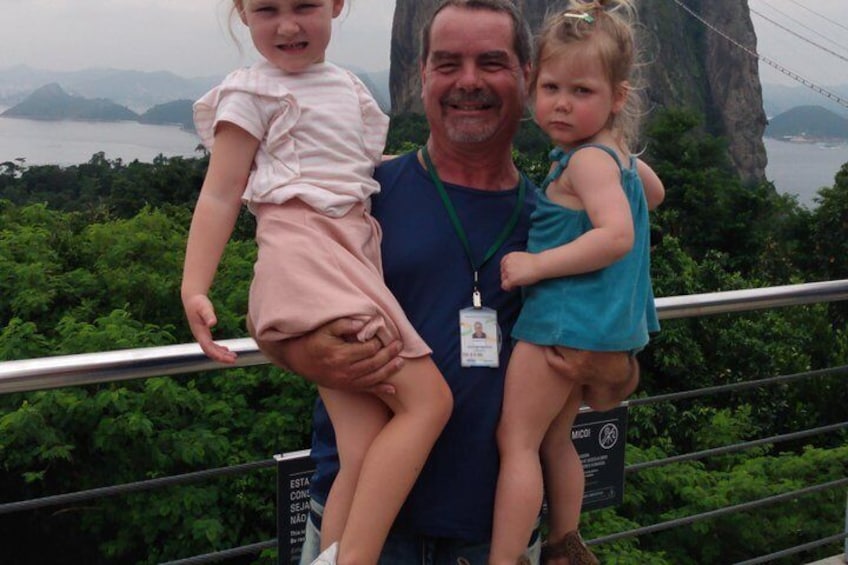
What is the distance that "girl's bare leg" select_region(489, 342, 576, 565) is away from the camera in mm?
1510

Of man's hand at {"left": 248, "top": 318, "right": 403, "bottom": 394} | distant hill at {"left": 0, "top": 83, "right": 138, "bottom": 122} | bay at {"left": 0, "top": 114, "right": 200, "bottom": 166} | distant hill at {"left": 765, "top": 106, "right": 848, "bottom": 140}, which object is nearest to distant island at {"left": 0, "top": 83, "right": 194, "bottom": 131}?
distant hill at {"left": 0, "top": 83, "right": 138, "bottom": 122}

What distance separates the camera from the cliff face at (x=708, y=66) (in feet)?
203

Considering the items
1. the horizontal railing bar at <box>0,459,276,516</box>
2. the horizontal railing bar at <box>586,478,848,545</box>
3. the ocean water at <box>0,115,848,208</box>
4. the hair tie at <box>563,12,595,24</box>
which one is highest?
the ocean water at <box>0,115,848,208</box>

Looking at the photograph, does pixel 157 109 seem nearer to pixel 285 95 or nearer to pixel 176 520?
pixel 176 520

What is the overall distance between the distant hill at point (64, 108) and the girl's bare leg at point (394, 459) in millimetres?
56188

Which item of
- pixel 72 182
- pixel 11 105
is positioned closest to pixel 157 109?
pixel 11 105

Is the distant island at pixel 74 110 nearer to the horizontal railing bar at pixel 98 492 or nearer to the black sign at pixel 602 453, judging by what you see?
the black sign at pixel 602 453

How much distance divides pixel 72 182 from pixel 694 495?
85.4 ft

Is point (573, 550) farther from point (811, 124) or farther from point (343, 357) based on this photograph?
point (811, 124)

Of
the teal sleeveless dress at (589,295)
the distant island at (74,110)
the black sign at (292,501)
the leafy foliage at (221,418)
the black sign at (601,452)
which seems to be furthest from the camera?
the distant island at (74,110)

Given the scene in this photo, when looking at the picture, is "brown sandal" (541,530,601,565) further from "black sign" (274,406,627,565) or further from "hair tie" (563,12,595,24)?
"hair tie" (563,12,595,24)

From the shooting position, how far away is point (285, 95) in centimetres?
146

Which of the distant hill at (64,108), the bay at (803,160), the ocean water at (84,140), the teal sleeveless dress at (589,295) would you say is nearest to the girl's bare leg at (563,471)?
the teal sleeveless dress at (589,295)

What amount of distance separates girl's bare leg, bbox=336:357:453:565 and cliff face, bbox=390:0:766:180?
197ft
